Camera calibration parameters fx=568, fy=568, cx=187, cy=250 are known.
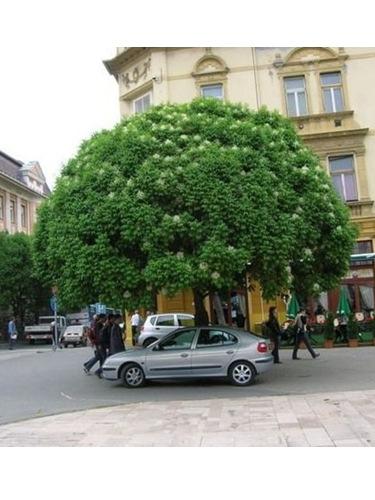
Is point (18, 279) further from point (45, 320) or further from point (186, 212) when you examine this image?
point (186, 212)

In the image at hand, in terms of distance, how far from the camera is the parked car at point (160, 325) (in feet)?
68.9

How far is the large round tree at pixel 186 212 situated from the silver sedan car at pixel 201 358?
1230 mm

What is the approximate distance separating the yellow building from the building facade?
26.4 metres

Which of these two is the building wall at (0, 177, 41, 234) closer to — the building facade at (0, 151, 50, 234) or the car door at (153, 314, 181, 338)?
the building facade at (0, 151, 50, 234)

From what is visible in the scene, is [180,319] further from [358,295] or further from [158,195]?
[158,195]

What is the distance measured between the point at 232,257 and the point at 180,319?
35.7 ft

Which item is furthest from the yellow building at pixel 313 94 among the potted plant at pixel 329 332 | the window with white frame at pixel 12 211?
the window with white frame at pixel 12 211

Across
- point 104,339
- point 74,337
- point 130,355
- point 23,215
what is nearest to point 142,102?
point 104,339

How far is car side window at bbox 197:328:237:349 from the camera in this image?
12.6 meters

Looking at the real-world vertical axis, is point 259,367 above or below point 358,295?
below

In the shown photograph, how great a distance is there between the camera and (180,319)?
21.7 metres

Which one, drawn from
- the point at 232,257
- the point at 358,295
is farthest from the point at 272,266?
the point at 358,295

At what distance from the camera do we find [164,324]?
2139 cm

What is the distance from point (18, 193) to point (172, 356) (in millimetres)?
43750
